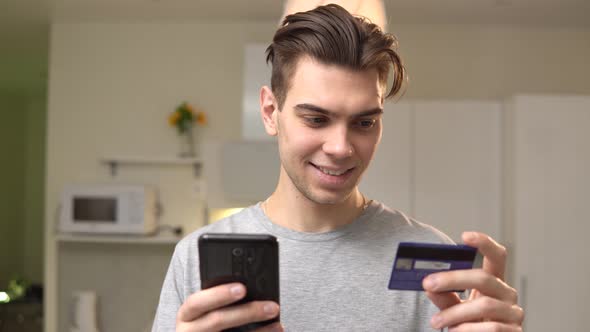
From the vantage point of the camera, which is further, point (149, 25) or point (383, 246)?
point (149, 25)

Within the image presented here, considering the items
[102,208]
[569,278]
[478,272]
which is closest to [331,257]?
[478,272]

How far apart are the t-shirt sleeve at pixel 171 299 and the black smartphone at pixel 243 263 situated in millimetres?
260

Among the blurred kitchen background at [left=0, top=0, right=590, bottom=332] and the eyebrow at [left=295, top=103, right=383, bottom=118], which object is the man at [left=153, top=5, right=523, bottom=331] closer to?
the eyebrow at [left=295, top=103, right=383, bottom=118]

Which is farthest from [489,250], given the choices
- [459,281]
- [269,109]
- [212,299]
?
[269,109]

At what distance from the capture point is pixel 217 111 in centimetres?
412

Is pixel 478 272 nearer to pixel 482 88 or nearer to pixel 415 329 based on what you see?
pixel 415 329

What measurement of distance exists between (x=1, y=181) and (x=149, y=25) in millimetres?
3930

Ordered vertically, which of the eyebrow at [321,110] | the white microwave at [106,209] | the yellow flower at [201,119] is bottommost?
the white microwave at [106,209]

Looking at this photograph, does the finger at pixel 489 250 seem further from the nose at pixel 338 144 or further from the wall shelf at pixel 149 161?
the wall shelf at pixel 149 161

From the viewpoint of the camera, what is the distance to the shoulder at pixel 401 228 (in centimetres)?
114

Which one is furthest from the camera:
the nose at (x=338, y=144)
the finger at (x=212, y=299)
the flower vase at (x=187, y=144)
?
the flower vase at (x=187, y=144)

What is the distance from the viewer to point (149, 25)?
4.15 meters

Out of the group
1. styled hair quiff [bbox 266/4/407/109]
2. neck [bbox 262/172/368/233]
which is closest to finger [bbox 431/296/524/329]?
neck [bbox 262/172/368/233]

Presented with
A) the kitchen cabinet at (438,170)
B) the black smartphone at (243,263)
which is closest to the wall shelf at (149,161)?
the kitchen cabinet at (438,170)
